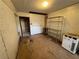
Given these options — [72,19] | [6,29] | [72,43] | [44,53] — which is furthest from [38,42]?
[72,19]

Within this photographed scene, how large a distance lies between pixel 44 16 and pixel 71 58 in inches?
198

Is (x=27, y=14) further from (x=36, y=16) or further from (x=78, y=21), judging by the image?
(x=78, y=21)

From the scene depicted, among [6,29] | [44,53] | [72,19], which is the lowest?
[44,53]

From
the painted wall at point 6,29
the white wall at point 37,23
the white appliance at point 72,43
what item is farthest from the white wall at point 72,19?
the painted wall at point 6,29

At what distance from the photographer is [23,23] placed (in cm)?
595

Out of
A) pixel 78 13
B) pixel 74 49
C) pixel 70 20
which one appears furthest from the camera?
pixel 70 20

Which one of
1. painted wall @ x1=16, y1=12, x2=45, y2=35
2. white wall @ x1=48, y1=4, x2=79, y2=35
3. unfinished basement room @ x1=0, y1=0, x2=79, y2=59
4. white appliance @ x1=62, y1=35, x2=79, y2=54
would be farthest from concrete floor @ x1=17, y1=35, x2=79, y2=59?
painted wall @ x1=16, y1=12, x2=45, y2=35

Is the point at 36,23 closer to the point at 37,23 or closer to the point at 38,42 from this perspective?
the point at 37,23

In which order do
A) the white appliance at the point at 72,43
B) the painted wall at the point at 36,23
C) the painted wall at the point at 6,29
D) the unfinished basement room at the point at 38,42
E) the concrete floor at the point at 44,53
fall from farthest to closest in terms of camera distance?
the painted wall at the point at 36,23 < the white appliance at the point at 72,43 < the concrete floor at the point at 44,53 < the unfinished basement room at the point at 38,42 < the painted wall at the point at 6,29

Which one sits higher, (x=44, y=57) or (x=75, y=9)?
(x=75, y=9)

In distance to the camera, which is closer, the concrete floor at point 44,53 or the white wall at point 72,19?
the concrete floor at point 44,53

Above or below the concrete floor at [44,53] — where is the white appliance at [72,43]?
above

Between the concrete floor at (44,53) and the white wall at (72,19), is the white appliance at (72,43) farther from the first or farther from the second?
the white wall at (72,19)

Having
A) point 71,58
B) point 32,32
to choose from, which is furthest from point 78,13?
point 32,32
